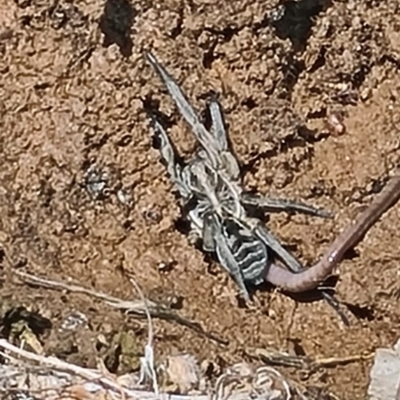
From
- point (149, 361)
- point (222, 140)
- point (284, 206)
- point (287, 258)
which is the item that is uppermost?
point (222, 140)

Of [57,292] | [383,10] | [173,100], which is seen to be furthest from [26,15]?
[383,10]

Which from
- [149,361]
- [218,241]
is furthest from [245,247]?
[149,361]

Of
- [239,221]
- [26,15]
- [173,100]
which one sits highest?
[26,15]

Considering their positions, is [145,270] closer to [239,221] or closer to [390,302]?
[239,221]

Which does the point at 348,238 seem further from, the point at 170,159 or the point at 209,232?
the point at 170,159

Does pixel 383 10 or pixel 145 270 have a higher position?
pixel 383 10
